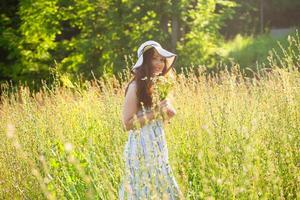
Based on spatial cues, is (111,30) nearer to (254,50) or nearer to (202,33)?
(202,33)

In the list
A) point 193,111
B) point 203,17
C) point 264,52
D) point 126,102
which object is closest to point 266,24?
point 264,52

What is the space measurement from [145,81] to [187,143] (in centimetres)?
85

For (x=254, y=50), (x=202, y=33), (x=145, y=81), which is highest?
(x=145, y=81)

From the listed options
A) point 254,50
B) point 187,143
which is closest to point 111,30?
point 254,50

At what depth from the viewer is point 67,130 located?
602 cm

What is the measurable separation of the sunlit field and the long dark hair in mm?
347

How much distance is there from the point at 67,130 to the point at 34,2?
5.90m

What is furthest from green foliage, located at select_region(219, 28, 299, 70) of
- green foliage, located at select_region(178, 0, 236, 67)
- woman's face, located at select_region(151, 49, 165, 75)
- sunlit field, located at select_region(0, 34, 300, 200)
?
woman's face, located at select_region(151, 49, 165, 75)

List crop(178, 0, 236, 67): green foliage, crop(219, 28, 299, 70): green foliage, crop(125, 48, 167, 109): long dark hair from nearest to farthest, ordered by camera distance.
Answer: crop(125, 48, 167, 109): long dark hair
crop(178, 0, 236, 67): green foliage
crop(219, 28, 299, 70): green foliage

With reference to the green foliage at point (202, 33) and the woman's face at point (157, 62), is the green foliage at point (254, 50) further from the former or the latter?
the woman's face at point (157, 62)

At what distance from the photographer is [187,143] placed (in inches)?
190

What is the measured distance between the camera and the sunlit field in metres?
3.67

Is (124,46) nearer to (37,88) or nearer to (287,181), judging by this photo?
(37,88)

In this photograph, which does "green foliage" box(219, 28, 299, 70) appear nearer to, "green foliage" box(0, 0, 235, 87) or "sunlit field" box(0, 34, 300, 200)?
"green foliage" box(0, 0, 235, 87)
